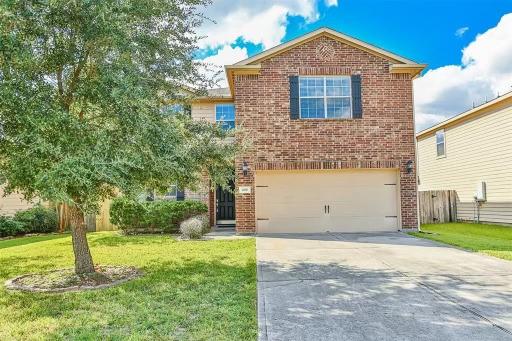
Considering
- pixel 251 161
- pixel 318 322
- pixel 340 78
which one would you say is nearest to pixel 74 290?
pixel 318 322

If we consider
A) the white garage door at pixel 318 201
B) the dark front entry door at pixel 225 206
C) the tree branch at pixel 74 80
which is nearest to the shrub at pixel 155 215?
the dark front entry door at pixel 225 206

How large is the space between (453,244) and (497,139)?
7444 millimetres

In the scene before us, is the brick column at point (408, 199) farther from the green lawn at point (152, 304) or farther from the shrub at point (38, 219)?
the shrub at point (38, 219)

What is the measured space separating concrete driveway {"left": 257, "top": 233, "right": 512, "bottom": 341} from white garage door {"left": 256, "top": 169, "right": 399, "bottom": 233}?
4.05m

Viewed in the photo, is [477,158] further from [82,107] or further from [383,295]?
[82,107]

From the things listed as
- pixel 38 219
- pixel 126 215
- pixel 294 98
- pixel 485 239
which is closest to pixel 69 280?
pixel 126 215

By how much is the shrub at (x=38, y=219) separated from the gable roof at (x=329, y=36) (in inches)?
380

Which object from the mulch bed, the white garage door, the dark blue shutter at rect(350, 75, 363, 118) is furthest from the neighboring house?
the mulch bed

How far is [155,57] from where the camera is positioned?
7645mm

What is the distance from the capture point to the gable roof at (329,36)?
13422 millimetres

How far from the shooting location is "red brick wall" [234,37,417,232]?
13.4 m

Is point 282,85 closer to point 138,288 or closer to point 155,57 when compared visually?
point 155,57

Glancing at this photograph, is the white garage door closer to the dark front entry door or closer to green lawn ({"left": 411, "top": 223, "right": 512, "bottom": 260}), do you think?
green lawn ({"left": 411, "top": 223, "right": 512, "bottom": 260})

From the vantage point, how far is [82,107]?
6.62 meters
